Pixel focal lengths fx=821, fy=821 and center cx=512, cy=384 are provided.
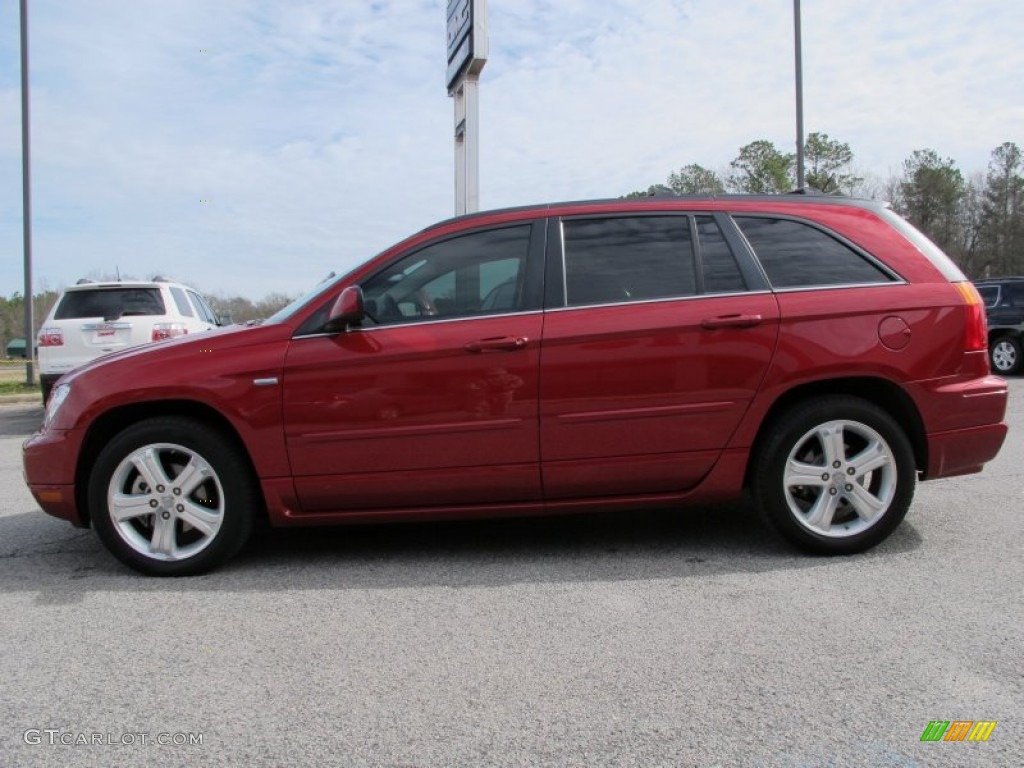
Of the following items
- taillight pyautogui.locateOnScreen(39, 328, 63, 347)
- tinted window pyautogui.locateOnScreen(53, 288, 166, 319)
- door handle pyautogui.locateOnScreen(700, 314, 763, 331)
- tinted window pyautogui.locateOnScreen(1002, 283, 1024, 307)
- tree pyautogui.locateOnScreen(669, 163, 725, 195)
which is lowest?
door handle pyautogui.locateOnScreen(700, 314, 763, 331)

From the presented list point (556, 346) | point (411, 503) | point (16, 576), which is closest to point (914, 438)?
point (556, 346)

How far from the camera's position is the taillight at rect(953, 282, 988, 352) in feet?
12.5

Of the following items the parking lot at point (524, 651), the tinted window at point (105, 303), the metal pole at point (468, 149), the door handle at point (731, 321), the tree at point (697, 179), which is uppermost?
the tree at point (697, 179)

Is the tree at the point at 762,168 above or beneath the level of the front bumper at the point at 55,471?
above

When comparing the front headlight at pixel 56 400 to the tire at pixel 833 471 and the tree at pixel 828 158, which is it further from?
the tree at pixel 828 158

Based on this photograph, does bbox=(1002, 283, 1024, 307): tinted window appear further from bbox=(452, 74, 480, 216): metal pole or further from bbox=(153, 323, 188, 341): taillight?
bbox=(153, 323, 188, 341): taillight

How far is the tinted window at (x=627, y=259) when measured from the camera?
3.82m

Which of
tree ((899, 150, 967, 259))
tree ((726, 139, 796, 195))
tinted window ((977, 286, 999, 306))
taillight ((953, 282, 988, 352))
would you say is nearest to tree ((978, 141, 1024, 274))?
tree ((899, 150, 967, 259))

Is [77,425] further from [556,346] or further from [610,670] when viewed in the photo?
[610,670]

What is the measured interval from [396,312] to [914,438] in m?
2.52

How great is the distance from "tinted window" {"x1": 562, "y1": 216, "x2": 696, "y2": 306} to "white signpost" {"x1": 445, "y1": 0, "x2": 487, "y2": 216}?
624 cm

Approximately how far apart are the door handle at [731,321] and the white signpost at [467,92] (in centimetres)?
664

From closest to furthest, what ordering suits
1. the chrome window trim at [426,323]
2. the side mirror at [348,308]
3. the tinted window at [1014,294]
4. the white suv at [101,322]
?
the side mirror at [348,308] → the chrome window trim at [426,323] → the white suv at [101,322] → the tinted window at [1014,294]

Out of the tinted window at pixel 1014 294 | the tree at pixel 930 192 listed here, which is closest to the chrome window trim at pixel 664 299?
the tinted window at pixel 1014 294
